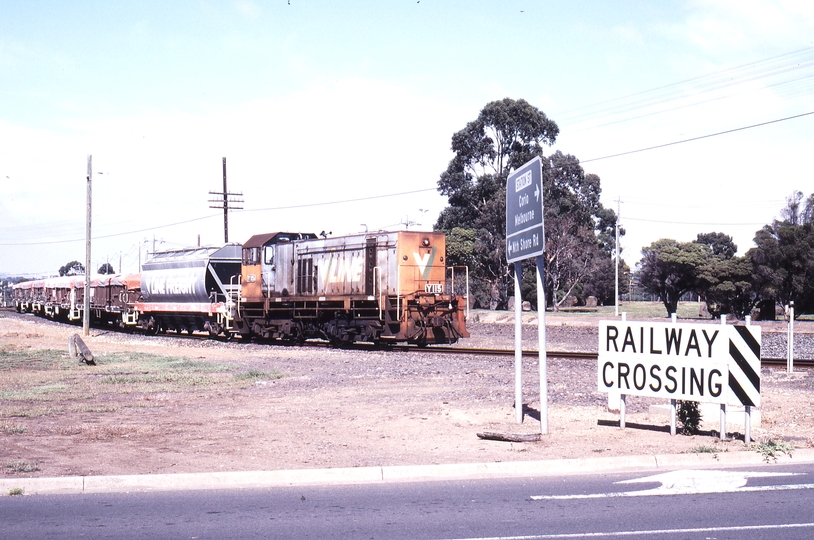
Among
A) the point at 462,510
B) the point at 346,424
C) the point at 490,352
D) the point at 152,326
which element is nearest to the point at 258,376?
the point at 346,424

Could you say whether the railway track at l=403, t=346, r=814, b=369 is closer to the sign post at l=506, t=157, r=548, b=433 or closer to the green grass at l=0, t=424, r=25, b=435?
the sign post at l=506, t=157, r=548, b=433

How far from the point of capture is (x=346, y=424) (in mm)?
10945

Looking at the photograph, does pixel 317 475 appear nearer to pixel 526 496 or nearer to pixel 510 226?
pixel 526 496

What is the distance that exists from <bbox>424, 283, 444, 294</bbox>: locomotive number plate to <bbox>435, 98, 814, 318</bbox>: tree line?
24.6 metres

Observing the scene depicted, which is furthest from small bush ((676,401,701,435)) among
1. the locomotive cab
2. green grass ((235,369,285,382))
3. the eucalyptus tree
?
the eucalyptus tree

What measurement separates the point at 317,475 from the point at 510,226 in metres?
4.91

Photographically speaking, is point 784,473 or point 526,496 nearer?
point 526,496

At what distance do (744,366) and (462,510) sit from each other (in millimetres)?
4602

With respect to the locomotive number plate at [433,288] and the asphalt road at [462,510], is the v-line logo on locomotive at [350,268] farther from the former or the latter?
the asphalt road at [462,510]

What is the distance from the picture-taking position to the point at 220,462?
855 cm

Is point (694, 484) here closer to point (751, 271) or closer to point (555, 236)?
point (751, 271)

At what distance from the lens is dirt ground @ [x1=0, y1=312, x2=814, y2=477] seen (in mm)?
8805

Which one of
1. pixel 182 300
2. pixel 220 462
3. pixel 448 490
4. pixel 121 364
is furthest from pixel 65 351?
pixel 448 490

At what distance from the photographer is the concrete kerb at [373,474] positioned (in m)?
7.64
